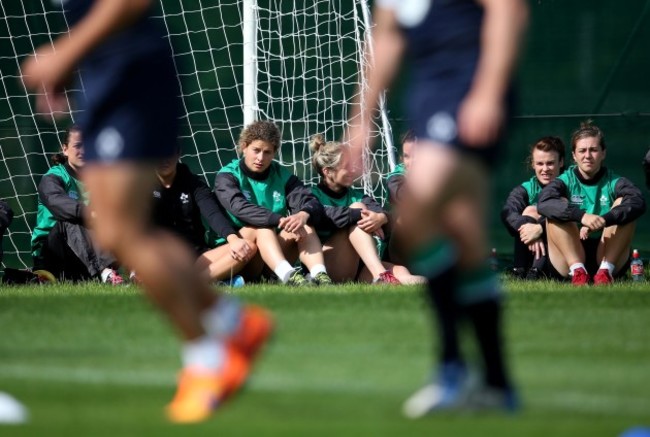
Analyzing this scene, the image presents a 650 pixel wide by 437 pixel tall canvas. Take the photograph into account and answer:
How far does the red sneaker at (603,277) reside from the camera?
1188cm

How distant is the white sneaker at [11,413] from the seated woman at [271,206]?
685cm

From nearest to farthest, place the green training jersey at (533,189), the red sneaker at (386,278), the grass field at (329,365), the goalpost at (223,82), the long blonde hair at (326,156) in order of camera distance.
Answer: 1. the grass field at (329,365)
2. the red sneaker at (386,278)
3. the long blonde hair at (326,156)
4. the green training jersey at (533,189)
5. the goalpost at (223,82)

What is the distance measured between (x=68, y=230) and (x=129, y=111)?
7.63m

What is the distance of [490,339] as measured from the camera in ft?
15.4

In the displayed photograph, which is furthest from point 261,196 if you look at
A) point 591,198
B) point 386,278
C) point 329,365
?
point 329,365

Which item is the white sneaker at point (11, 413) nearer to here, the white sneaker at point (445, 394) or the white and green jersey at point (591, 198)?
the white sneaker at point (445, 394)

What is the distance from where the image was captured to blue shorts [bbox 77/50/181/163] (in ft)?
15.5

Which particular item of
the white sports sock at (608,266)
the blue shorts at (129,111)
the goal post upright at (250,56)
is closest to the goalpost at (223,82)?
the goal post upright at (250,56)

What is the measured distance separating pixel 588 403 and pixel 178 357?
235cm

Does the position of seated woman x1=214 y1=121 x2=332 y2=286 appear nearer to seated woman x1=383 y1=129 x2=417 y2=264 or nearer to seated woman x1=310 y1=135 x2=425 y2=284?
seated woman x1=310 y1=135 x2=425 y2=284

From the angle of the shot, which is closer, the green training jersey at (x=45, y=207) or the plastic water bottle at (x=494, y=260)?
the green training jersey at (x=45, y=207)

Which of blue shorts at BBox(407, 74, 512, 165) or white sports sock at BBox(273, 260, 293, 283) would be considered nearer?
blue shorts at BBox(407, 74, 512, 165)

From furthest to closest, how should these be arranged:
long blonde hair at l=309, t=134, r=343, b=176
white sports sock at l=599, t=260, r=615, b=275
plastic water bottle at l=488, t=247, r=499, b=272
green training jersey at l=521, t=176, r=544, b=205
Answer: plastic water bottle at l=488, t=247, r=499, b=272
green training jersey at l=521, t=176, r=544, b=205
long blonde hair at l=309, t=134, r=343, b=176
white sports sock at l=599, t=260, r=615, b=275

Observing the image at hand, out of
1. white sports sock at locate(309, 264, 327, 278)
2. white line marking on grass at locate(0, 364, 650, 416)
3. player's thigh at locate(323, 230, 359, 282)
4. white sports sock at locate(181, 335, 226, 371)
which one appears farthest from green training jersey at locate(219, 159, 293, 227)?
white sports sock at locate(181, 335, 226, 371)
